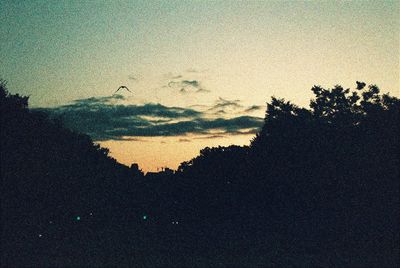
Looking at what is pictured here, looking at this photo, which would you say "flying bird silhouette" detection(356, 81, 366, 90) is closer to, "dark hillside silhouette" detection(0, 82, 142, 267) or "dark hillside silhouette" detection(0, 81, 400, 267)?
"dark hillside silhouette" detection(0, 81, 400, 267)

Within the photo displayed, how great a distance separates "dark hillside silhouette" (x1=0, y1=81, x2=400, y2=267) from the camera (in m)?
28.0

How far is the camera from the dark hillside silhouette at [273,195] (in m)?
28.0

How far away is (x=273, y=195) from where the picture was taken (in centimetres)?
4456

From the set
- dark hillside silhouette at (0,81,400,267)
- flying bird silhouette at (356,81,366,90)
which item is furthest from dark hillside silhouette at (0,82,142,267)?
flying bird silhouette at (356,81,366,90)

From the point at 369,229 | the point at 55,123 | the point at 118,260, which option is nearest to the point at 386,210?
the point at 369,229

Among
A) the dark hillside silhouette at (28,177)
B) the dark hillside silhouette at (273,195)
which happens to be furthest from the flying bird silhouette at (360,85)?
the dark hillside silhouette at (28,177)

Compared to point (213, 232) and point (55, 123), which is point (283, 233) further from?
point (55, 123)

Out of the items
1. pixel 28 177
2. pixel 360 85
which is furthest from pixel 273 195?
pixel 28 177

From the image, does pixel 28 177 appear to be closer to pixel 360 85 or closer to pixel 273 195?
pixel 273 195

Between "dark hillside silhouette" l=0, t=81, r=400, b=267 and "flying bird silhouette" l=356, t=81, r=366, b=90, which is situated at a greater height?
"flying bird silhouette" l=356, t=81, r=366, b=90

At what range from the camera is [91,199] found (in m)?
46.4

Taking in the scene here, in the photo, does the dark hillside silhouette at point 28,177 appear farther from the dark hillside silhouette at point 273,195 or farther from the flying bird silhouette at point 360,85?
the flying bird silhouette at point 360,85

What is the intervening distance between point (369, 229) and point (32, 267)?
2648cm

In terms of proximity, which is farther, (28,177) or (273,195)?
(273,195)
